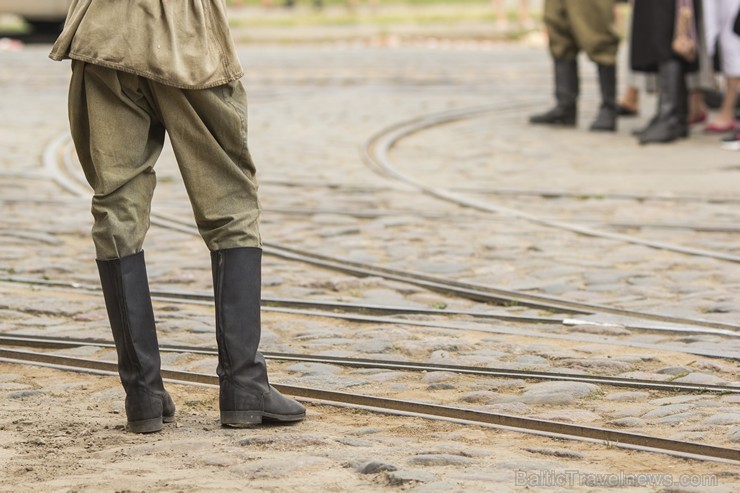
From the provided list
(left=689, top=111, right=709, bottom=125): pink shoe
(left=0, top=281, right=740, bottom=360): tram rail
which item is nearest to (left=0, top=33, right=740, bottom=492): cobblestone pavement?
(left=0, top=281, right=740, bottom=360): tram rail

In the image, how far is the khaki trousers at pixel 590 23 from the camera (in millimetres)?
11594

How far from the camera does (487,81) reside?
16.2m

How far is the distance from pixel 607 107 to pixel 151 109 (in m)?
8.47

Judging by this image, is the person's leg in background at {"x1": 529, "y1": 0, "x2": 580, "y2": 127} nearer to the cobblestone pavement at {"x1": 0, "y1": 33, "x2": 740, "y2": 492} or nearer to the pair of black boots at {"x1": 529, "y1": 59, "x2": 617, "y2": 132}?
the pair of black boots at {"x1": 529, "y1": 59, "x2": 617, "y2": 132}

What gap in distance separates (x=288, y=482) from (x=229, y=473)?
0.19 m

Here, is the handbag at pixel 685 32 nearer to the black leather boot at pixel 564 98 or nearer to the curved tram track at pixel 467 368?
the black leather boot at pixel 564 98

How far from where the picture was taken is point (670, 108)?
1115 cm

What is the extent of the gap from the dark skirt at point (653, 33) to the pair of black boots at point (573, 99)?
81 centimetres

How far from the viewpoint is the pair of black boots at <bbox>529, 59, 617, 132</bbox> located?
12.0m

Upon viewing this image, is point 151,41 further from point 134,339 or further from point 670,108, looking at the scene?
point 670,108

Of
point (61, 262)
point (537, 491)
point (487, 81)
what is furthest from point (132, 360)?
point (487, 81)

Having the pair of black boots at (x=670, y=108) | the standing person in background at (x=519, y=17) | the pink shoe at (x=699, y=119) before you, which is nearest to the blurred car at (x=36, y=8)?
the standing person in background at (x=519, y=17)

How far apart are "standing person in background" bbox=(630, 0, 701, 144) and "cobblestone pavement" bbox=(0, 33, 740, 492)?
25 cm

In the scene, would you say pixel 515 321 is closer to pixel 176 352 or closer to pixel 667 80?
pixel 176 352
